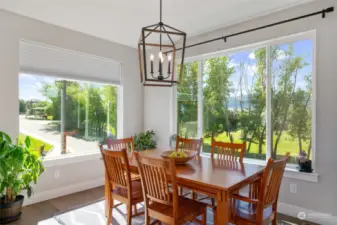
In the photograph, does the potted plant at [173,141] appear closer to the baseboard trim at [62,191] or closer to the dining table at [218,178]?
the baseboard trim at [62,191]

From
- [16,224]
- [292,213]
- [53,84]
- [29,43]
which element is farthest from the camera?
[53,84]

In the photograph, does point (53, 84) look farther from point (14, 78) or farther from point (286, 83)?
point (286, 83)

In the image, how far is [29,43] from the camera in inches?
131

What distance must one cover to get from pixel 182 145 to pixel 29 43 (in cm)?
276

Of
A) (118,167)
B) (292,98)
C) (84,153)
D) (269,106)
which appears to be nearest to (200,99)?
Result: (269,106)

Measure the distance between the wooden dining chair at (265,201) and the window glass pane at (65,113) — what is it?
120 inches

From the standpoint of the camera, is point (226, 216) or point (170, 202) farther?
point (170, 202)

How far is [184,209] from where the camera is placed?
205 centimetres

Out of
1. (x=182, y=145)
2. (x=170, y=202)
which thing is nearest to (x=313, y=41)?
(x=182, y=145)

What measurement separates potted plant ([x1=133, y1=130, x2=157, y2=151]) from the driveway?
0.86 m

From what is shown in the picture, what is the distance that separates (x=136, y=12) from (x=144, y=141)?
2392mm

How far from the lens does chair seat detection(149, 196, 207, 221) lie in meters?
1.98

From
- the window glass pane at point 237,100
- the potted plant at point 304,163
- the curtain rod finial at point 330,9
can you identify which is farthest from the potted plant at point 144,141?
the curtain rod finial at point 330,9

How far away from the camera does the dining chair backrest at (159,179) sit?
186 centimetres
